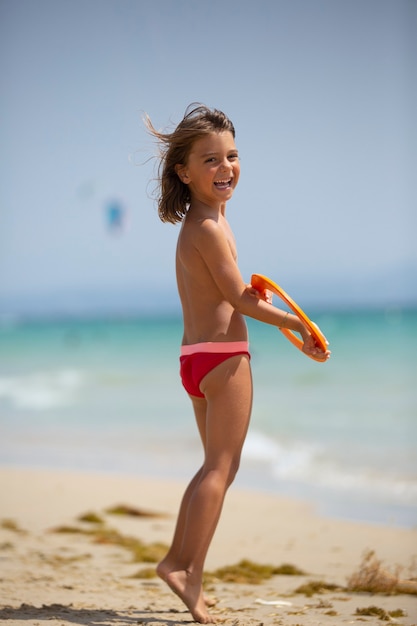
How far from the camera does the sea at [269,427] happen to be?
7188 mm

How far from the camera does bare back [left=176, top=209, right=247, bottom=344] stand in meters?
3.21

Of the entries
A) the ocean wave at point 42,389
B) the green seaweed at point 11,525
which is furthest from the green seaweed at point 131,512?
the ocean wave at point 42,389

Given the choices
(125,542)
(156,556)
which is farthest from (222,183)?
(125,542)

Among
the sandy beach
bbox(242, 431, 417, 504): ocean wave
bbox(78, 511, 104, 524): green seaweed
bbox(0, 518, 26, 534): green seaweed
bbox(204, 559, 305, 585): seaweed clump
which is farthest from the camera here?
bbox(242, 431, 417, 504): ocean wave

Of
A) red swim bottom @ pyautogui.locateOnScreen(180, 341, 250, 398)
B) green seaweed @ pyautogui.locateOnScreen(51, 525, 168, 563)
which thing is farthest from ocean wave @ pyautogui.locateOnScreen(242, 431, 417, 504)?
red swim bottom @ pyautogui.locateOnScreen(180, 341, 250, 398)

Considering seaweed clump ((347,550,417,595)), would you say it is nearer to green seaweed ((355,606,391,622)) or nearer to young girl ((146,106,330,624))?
green seaweed ((355,606,391,622))

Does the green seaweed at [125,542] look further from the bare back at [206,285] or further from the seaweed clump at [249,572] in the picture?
the bare back at [206,285]

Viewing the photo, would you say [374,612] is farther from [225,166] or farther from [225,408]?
[225,166]

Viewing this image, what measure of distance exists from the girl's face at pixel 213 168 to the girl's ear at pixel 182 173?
0.09ft

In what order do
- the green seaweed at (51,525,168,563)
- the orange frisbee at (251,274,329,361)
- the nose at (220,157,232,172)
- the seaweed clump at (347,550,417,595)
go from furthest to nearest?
1. the green seaweed at (51,525,168,563)
2. the seaweed clump at (347,550,417,595)
3. the nose at (220,157,232,172)
4. the orange frisbee at (251,274,329,361)

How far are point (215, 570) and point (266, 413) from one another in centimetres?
707

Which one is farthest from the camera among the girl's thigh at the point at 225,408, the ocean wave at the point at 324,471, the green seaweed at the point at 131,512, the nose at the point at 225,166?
the ocean wave at the point at 324,471

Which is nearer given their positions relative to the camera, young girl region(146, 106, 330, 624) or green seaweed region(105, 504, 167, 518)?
young girl region(146, 106, 330, 624)

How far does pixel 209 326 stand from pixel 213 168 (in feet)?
1.93
